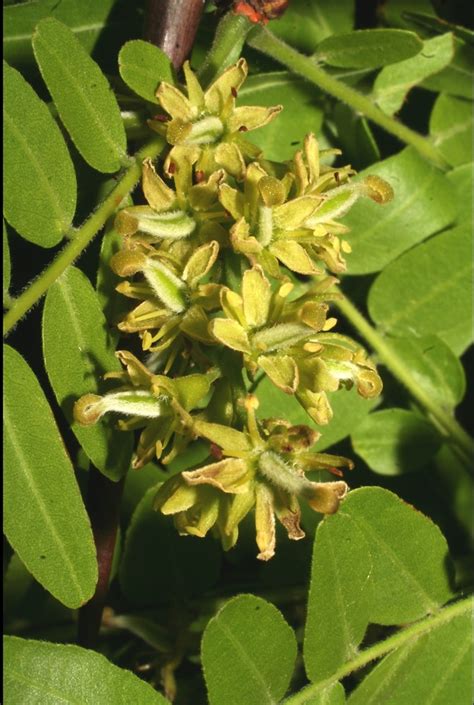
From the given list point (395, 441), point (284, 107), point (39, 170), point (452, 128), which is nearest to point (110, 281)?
point (39, 170)

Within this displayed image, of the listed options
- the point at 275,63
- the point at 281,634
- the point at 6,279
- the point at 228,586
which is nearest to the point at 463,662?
the point at 281,634

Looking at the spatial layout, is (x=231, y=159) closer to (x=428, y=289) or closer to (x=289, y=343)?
(x=289, y=343)

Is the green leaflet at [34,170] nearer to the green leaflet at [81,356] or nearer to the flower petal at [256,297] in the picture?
the green leaflet at [81,356]

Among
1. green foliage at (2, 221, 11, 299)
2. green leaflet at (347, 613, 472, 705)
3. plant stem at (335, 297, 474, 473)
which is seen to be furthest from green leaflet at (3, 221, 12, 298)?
green leaflet at (347, 613, 472, 705)

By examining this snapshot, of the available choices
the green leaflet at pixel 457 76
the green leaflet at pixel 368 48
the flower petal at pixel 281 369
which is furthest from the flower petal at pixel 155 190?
the green leaflet at pixel 457 76

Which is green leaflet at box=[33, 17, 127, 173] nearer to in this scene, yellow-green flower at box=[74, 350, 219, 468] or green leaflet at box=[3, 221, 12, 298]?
green leaflet at box=[3, 221, 12, 298]
